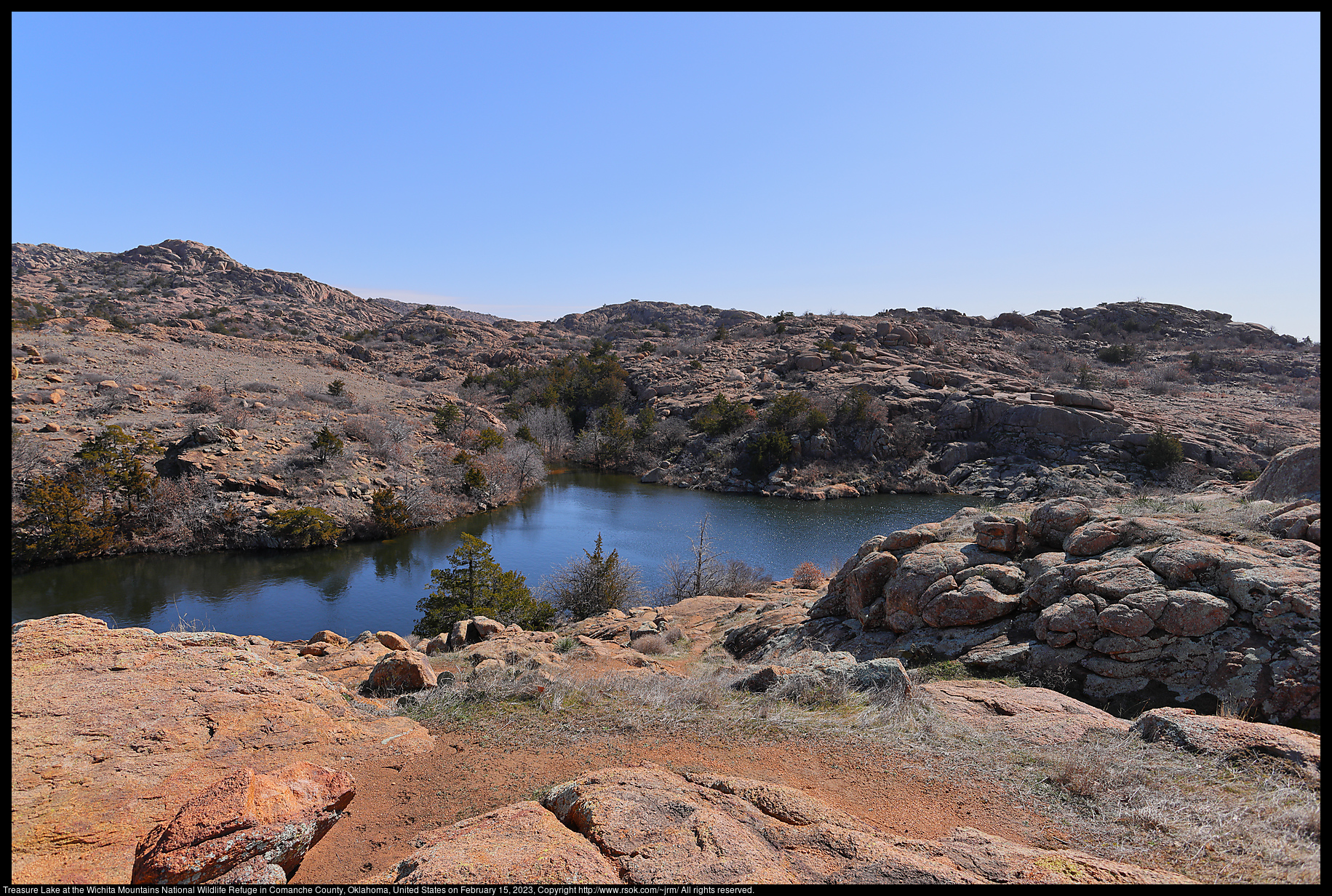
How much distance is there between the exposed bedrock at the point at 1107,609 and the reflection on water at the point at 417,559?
11.1 m

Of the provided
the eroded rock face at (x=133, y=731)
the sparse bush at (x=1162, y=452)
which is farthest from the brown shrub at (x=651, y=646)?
the sparse bush at (x=1162, y=452)

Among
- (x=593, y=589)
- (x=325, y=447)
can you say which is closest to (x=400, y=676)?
(x=593, y=589)

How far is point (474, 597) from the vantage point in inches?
533

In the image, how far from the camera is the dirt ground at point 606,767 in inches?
143

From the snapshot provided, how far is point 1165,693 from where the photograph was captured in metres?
6.76

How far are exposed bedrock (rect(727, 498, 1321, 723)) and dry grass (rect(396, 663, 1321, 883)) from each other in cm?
248

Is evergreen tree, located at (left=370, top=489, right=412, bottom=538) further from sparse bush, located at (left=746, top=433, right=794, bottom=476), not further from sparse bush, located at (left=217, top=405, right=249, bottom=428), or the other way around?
sparse bush, located at (left=746, top=433, right=794, bottom=476)

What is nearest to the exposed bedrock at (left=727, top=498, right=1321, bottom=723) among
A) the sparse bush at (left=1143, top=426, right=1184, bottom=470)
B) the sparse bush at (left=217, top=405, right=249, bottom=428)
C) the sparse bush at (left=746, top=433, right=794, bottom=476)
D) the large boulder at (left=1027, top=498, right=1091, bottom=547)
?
the large boulder at (left=1027, top=498, right=1091, bottom=547)

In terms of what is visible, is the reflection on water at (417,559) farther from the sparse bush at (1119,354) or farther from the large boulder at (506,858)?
the sparse bush at (1119,354)

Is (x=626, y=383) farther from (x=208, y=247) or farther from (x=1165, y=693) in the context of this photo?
(x=208, y=247)

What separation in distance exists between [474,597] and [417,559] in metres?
9.77

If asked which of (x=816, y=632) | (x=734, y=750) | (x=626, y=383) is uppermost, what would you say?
(x=626, y=383)
